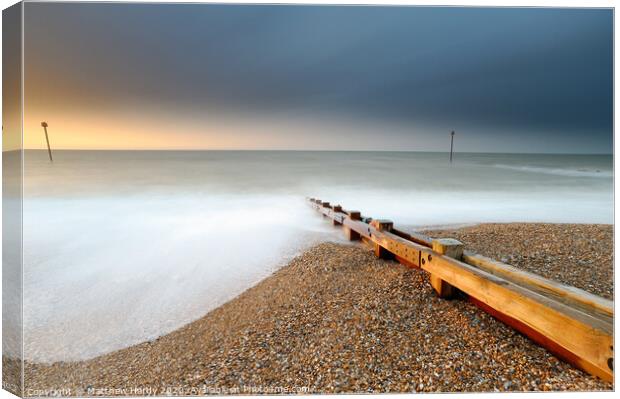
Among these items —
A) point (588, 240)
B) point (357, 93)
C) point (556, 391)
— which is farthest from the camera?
point (357, 93)

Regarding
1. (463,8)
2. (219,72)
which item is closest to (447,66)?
(463,8)

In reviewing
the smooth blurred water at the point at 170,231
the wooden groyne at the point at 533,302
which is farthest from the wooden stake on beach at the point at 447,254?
the smooth blurred water at the point at 170,231

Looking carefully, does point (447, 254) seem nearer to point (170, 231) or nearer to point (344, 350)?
point (344, 350)

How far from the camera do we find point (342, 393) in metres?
1.82

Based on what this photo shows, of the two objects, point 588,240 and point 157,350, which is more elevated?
point 588,240

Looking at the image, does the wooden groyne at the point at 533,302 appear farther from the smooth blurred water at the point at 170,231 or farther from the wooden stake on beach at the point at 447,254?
the smooth blurred water at the point at 170,231

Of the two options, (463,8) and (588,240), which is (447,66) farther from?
(588,240)

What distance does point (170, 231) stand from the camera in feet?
17.0

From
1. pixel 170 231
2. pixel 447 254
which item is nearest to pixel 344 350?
pixel 447 254

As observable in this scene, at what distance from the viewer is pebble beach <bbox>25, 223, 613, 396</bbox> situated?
71.6 inches

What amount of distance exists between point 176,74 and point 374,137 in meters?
2.72

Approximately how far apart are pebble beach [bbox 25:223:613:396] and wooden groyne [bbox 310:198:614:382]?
0.08 meters

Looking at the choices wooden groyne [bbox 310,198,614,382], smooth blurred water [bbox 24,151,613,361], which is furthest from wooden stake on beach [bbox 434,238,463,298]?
smooth blurred water [bbox 24,151,613,361]

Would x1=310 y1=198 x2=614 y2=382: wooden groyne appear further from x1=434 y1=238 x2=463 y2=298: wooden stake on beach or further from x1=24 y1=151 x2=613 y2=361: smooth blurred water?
x1=24 y1=151 x2=613 y2=361: smooth blurred water
